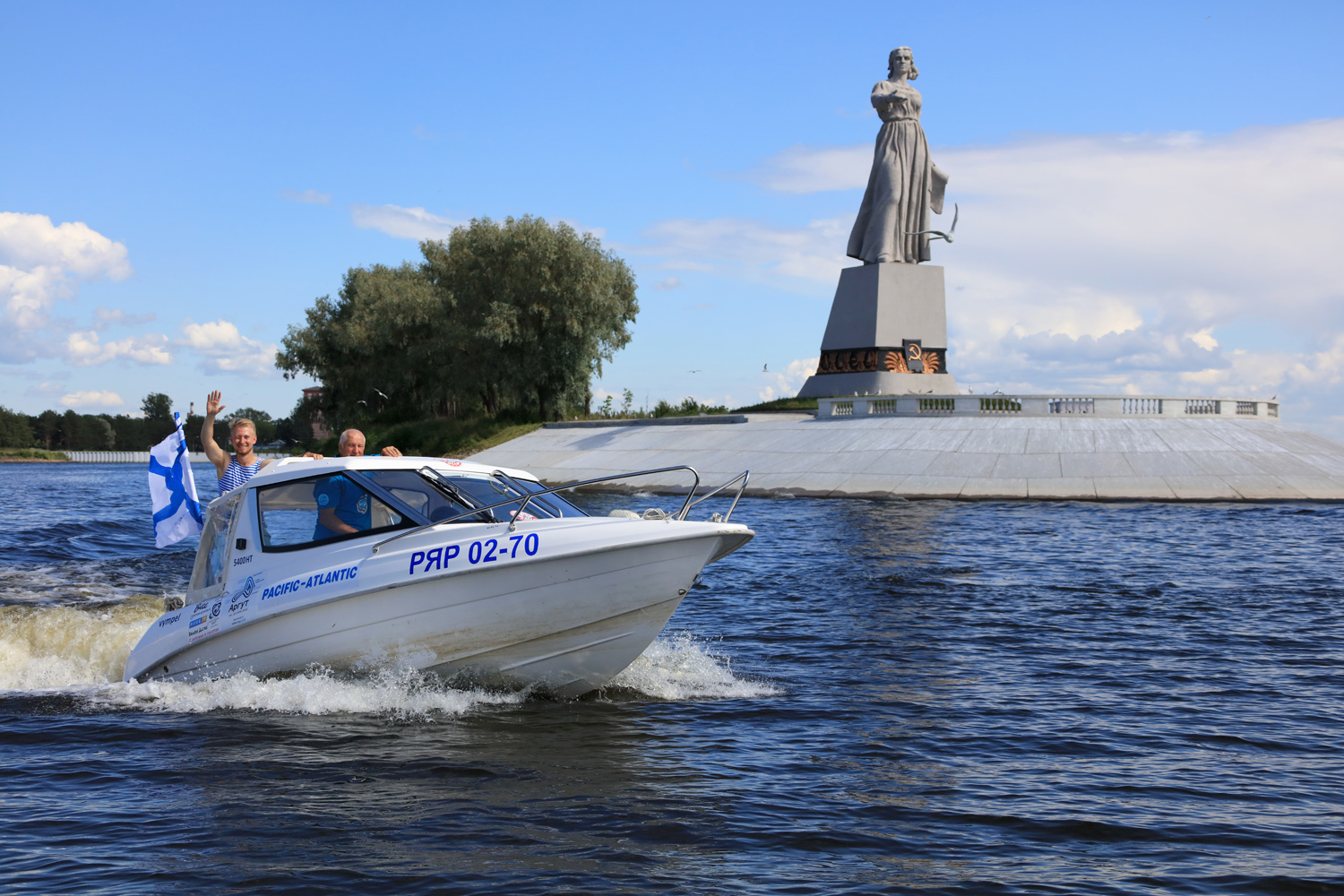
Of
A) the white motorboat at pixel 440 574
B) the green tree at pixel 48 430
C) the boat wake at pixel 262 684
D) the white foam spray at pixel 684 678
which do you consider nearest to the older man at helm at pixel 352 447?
the white motorboat at pixel 440 574

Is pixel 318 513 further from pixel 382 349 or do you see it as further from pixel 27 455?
pixel 27 455

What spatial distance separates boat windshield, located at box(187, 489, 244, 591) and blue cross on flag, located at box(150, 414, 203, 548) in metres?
0.52

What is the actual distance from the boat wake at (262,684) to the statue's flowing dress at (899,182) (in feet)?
162

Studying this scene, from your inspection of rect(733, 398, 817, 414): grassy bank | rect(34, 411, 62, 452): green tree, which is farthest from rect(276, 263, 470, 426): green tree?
rect(34, 411, 62, 452): green tree

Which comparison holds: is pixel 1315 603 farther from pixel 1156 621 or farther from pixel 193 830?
pixel 193 830

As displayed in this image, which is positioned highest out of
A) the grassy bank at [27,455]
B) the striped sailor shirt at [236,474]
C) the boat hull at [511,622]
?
the striped sailor shirt at [236,474]

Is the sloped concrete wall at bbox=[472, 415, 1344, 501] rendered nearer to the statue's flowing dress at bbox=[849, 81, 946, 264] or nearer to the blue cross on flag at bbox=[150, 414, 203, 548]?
the statue's flowing dress at bbox=[849, 81, 946, 264]

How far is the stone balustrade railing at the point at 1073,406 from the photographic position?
4353 centimetres

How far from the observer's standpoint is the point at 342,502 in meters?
9.29

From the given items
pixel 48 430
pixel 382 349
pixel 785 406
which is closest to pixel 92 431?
pixel 48 430

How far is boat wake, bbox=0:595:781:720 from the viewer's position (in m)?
9.36

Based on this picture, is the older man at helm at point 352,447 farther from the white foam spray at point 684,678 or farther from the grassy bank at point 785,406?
the grassy bank at point 785,406

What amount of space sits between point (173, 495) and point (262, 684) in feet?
8.61

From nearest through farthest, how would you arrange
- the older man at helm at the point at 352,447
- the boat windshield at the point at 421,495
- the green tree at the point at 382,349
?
the boat windshield at the point at 421,495
the older man at helm at the point at 352,447
the green tree at the point at 382,349
